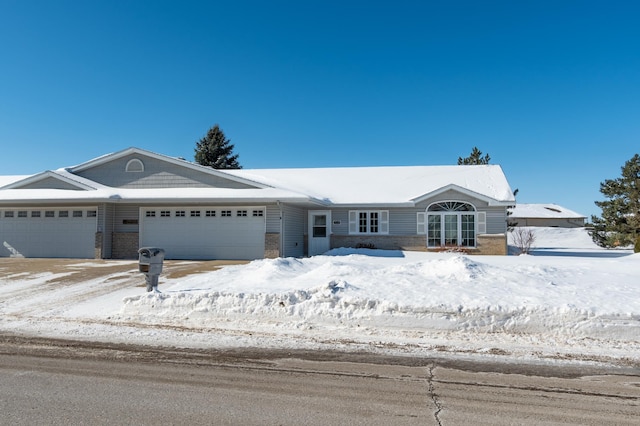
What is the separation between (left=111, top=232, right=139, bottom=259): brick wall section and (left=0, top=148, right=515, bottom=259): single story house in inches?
1.8

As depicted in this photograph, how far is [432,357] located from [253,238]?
1335cm

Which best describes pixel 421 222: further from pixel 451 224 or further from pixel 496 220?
pixel 496 220

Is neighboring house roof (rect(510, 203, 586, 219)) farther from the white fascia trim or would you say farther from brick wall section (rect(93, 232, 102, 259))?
the white fascia trim

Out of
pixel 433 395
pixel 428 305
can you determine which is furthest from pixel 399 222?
pixel 433 395

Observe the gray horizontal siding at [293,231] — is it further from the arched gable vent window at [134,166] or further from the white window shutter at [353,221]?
the arched gable vent window at [134,166]

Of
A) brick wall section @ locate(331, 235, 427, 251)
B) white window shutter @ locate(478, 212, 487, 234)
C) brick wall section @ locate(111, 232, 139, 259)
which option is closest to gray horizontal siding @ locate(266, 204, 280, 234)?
brick wall section @ locate(331, 235, 427, 251)

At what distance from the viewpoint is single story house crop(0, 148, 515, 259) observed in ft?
59.6

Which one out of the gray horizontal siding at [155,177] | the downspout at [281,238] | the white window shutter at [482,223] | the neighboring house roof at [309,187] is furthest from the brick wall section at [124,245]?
the white window shutter at [482,223]

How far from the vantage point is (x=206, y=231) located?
1852 centimetres

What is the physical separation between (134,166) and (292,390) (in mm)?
18024

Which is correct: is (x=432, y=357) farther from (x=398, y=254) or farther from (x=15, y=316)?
(x=398, y=254)

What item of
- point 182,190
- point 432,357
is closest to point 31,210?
point 182,190

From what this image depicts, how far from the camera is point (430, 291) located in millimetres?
8211

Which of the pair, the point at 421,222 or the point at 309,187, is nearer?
the point at 421,222
